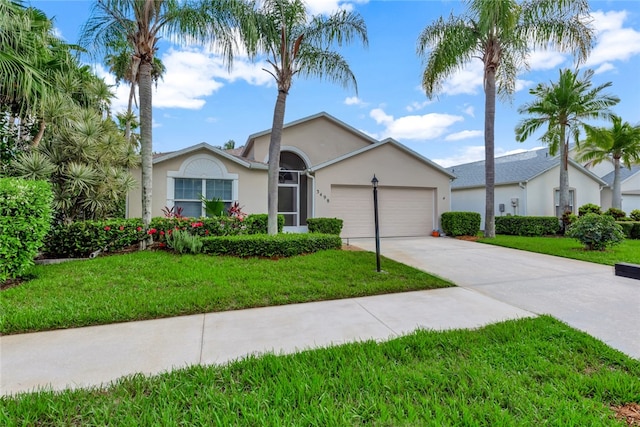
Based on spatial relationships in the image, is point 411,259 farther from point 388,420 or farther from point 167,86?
point 167,86

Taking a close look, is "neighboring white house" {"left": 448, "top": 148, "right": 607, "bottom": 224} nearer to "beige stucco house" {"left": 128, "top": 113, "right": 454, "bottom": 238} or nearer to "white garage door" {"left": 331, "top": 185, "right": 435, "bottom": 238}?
"beige stucco house" {"left": 128, "top": 113, "right": 454, "bottom": 238}

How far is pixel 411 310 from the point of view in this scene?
429 cm

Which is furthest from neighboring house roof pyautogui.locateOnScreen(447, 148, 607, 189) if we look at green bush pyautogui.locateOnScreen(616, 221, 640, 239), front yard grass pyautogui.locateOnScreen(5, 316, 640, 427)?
front yard grass pyautogui.locateOnScreen(5, 316, 640, 427)

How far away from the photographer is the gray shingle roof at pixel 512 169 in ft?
57.2

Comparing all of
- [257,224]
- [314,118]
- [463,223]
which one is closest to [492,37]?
[463,223]

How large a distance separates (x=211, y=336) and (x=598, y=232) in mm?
11333

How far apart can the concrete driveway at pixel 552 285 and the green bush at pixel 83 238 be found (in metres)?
7.58

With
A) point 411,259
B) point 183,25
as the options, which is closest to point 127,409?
point 411,259

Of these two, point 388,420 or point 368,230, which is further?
point 368,230

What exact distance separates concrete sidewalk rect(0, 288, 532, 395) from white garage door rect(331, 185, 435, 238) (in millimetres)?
8538

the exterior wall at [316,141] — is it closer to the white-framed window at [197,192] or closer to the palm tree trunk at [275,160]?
the white-framed window at [197,192]

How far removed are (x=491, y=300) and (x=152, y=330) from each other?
5.00 metres

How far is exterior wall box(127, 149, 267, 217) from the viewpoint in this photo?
432 inches

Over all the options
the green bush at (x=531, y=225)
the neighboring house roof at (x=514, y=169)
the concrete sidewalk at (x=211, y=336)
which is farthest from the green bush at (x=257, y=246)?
the neighboring house roof at (x=514, y=169)
